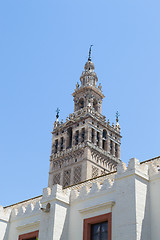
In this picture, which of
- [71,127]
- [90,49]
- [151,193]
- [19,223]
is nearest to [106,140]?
[71,127]

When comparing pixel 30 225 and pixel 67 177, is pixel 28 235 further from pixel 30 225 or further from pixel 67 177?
pixel 67 177

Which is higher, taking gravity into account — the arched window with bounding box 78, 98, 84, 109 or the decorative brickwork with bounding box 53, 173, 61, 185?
the arched window with bounding box 78, 98, 84, 109

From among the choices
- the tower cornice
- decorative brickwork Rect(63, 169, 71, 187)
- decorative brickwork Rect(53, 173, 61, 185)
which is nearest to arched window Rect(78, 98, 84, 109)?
the tower cornice

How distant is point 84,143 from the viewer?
215 ft

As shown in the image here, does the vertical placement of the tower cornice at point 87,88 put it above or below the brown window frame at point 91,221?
above

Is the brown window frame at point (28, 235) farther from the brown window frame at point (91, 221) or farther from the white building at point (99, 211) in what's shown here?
the brown window frame at point (91, 221)

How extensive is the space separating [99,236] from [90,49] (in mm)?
65514

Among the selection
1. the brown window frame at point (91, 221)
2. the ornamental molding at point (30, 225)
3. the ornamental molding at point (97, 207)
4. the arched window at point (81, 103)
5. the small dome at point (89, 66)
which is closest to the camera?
the brown window frame at point (91, 221)

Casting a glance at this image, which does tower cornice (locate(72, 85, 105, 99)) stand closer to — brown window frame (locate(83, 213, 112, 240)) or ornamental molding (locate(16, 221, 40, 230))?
ornamental molding (locate(16, 221, 40, 230))

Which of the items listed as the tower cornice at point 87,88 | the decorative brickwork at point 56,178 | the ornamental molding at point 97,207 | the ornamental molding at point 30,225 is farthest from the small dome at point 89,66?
the ornamental molding at point 97,207

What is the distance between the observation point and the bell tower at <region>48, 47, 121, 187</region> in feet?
213

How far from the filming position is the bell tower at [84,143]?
213 ft

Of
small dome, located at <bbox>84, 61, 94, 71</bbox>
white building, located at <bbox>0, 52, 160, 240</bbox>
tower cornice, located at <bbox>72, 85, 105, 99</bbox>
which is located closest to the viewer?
white building, located at <bbox>0, 52, 160, 240</bbox>

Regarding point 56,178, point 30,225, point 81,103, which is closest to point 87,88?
point 81,103
